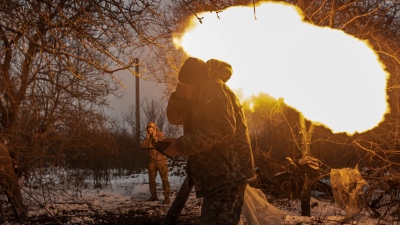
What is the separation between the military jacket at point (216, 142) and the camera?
317 centimetres

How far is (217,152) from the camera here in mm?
3297

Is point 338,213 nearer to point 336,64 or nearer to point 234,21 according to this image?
point 336,64

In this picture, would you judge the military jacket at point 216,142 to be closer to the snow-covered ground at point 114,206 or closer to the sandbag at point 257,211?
the sandbag at point 257,211

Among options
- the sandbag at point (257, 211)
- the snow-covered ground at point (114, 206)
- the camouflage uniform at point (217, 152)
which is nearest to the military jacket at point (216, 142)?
the camouflage uniform at point (217, 152)

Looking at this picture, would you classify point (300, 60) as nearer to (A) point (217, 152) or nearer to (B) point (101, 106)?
(A) point (217, 152)

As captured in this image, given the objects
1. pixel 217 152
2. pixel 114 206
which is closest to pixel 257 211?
pixel 217 152

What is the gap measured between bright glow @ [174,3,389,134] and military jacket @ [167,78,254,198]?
2622 mm

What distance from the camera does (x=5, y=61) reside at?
10.1 meters

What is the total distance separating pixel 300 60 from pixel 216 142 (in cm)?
347

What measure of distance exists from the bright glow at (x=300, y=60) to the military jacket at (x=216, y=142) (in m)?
2.62

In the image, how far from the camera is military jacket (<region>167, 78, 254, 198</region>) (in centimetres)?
317

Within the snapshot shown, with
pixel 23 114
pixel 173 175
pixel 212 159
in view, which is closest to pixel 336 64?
pixel 212 159

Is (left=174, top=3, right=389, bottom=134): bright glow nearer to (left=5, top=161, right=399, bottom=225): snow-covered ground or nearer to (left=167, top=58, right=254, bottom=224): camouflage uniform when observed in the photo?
(left=5, top=161, right=399, bottom=225): snow-covered ground

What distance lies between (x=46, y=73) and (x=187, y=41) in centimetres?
681
